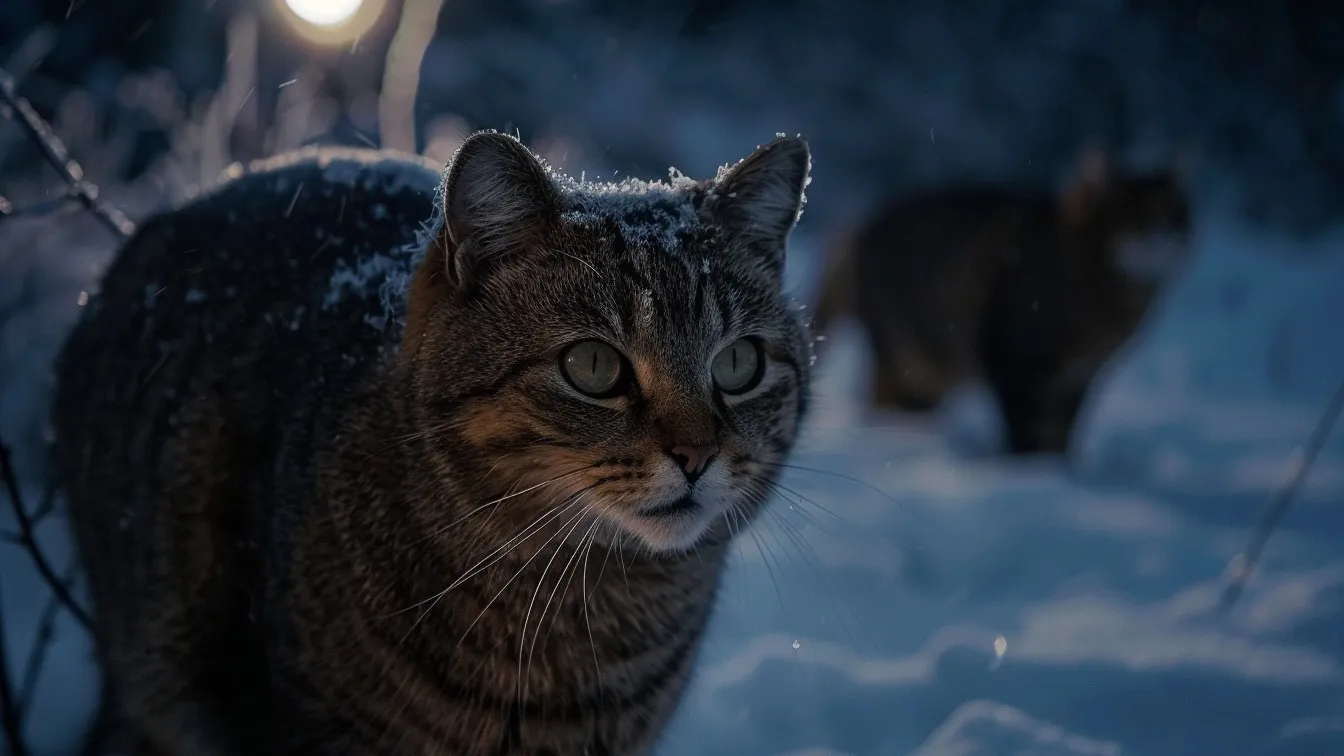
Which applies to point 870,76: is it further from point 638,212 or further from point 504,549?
point 504,549

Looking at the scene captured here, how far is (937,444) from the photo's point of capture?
5.43m

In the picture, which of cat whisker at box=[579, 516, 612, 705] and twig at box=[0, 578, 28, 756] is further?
twig at box=[0, 578, 28, 756]

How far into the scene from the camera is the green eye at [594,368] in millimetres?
1543

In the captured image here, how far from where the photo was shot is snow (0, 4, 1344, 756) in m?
2.05

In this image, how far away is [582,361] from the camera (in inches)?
61.0

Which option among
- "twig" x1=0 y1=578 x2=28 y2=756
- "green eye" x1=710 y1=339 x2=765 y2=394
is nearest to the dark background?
"twig" x1=0 y1=578 x2=28 y2=756

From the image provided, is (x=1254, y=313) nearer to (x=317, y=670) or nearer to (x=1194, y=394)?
(x=1194, y=394)

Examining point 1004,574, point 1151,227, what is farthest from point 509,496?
point 1151,227

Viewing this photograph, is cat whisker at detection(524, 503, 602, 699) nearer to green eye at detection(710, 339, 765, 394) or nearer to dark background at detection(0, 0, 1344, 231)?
green eye at detection(710, 339, 765, 394)

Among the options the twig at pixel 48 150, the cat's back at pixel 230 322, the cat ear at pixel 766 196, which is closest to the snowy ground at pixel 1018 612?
the cat ear at pixel 766 196

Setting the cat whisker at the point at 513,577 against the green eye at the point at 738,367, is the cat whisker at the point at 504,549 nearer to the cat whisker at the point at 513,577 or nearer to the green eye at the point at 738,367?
the cat whisker at the point at 513,577

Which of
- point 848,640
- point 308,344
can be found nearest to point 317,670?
point 308,344

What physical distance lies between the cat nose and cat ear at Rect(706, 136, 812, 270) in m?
0.46

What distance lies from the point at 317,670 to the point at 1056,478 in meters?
3.60
